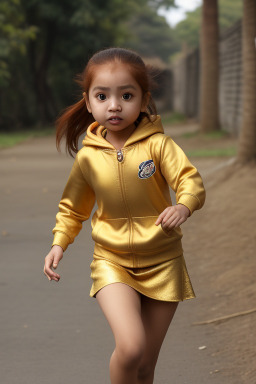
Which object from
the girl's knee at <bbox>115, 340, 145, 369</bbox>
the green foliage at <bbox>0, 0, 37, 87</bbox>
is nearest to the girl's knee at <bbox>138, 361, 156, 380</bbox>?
the girl's knee at <bbox>115, 340, 145, 369</bbox>

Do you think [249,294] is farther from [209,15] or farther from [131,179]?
[209,15]

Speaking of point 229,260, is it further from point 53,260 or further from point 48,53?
point 48,53

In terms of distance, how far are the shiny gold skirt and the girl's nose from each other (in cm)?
61

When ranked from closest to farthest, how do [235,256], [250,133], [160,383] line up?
[160,383] → [235,256] → [250,133]

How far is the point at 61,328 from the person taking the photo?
17.5 feet

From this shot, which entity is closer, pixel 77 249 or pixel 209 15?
pixel 77 249

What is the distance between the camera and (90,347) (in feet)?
16.3

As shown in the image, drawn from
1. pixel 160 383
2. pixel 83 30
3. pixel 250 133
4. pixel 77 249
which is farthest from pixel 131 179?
pixel 83 30

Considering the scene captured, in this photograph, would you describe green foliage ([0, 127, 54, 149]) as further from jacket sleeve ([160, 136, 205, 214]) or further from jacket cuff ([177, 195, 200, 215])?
jacket cuff ([177, 195, 200, 215])

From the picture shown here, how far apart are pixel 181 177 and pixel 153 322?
2.03 feet

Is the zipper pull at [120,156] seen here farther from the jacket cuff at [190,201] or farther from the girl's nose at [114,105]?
the jacket cuff at [190,201]

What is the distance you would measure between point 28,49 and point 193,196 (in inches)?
1216

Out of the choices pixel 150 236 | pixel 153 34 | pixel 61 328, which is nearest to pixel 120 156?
pixel 150 236

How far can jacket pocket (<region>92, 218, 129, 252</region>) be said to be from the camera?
3.29 metres
